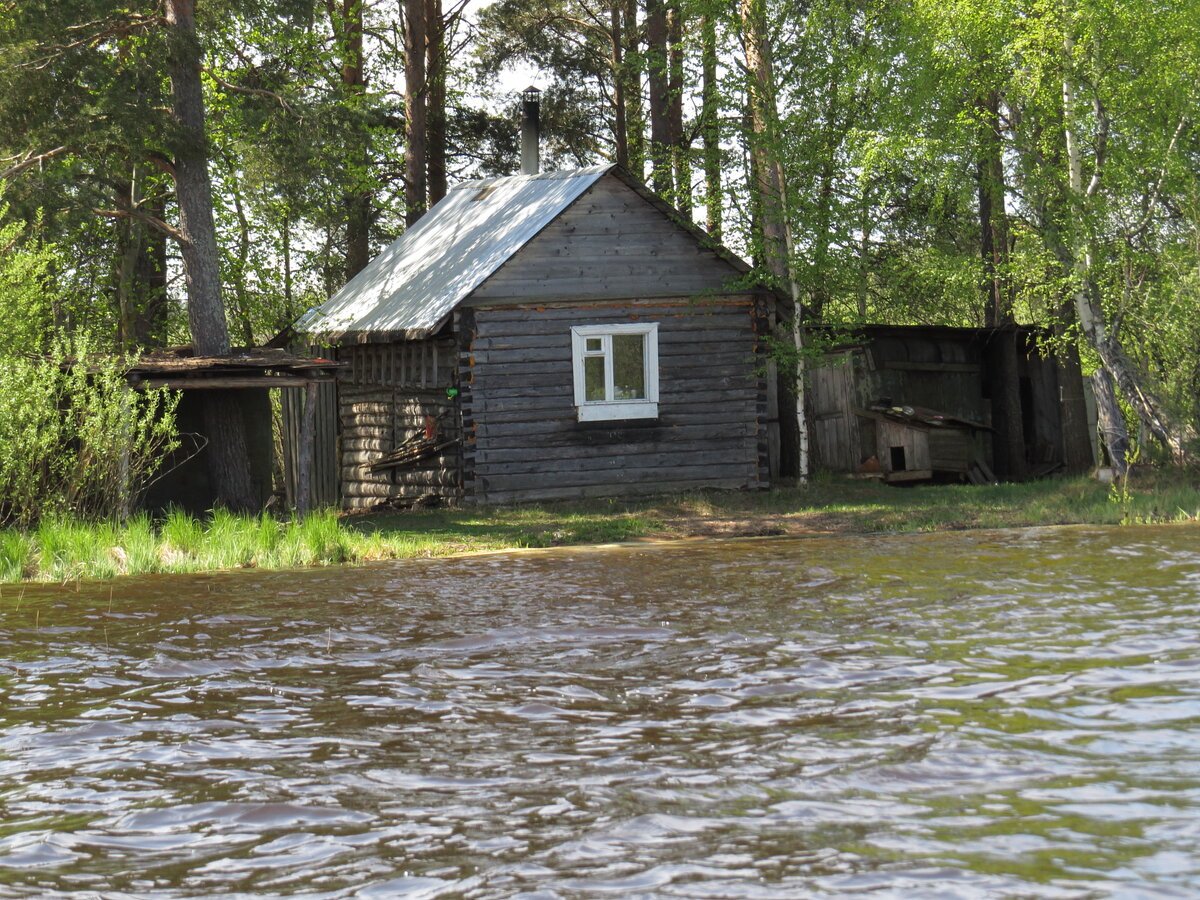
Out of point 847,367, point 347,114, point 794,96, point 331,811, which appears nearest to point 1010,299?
point 847,367

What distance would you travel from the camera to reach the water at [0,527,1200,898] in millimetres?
4844

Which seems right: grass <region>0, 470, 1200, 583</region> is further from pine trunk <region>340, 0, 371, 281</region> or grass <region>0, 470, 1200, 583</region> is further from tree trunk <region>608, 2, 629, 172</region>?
tree trunk <region>608, 2, 629, 172</region>

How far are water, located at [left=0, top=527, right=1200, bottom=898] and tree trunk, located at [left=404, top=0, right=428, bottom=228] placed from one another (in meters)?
16.9

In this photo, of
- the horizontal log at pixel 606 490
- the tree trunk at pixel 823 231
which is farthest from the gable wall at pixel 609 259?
the horizontal log at pixel 606 490

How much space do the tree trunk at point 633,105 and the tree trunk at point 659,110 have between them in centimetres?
111

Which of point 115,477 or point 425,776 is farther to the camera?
point 115,477

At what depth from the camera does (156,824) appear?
215 inches

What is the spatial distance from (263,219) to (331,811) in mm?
25870

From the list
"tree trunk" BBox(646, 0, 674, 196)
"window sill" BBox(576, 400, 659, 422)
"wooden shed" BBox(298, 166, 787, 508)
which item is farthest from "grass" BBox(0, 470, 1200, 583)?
"tree trunk" BBox(646, 0, 674, 196)

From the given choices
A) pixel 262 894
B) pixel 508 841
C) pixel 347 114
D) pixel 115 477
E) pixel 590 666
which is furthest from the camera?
pixel 347 114

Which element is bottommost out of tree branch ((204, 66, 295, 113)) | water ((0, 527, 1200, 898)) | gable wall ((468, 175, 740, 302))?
water ((0, 527, 1200, 898))

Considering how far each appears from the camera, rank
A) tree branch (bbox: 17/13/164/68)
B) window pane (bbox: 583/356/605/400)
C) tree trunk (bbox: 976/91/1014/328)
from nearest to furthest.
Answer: tree branch (bbox: 17/13/164/68) → tree trunk (bbox: 976/91/1014/328) → window pane (bbox: 583/356/605/400)

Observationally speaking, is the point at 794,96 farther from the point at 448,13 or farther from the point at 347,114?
the point at 448,13

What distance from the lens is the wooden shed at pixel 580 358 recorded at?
19812 mm
